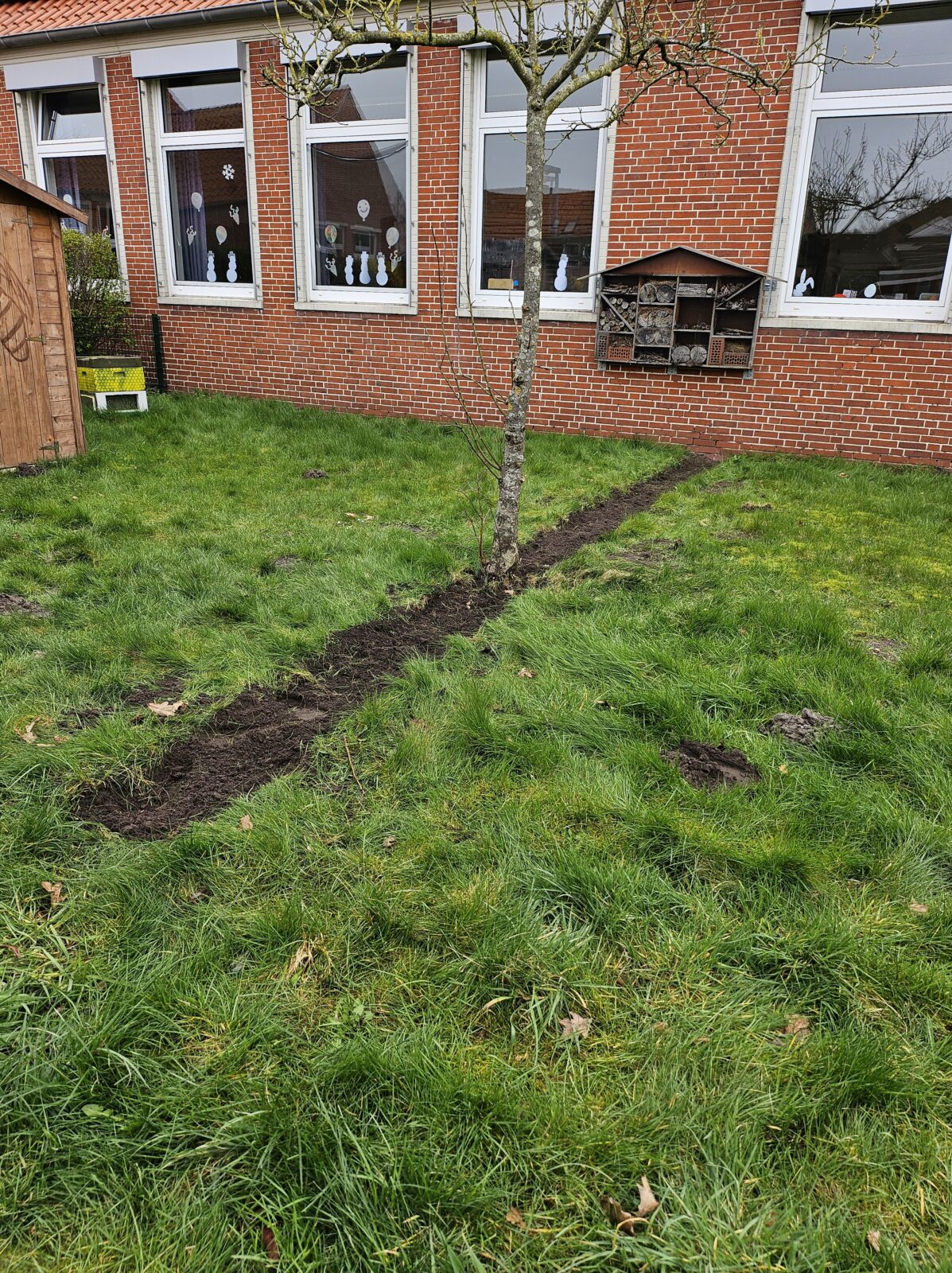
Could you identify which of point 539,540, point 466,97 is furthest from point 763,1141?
point 466,97

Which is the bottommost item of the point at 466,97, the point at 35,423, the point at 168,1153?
the point at 168,1153

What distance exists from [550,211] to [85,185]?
7.06 m

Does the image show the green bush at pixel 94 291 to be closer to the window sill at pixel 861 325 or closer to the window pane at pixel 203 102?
the window pane at pixel 203 102

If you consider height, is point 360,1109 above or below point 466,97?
below

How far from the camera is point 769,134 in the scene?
8094mm

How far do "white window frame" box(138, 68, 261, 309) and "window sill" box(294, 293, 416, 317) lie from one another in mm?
802

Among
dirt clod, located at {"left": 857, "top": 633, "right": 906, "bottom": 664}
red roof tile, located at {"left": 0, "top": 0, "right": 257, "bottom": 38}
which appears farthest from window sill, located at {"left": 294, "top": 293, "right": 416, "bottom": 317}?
dirt clod, located at {"left": 857, "top": 633, "right": 906, "bottom": 664}

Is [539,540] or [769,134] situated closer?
[539,540]

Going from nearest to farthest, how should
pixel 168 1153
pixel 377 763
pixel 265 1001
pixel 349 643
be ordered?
1. pixel 168 1153
2. pixel 265 1001
3. pixel 377 763
4. pixel 349 643

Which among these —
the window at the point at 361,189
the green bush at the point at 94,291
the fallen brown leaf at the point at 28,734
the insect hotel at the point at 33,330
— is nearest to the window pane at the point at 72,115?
the green bush at the point at 94,291

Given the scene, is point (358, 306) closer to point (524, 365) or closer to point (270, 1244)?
point (524, 365)

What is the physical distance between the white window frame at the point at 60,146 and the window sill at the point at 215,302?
86cm

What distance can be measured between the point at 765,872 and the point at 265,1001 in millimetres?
1386

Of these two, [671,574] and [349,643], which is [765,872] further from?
[671,574]
